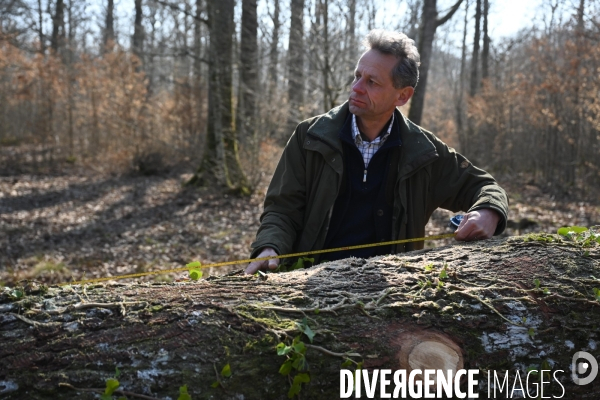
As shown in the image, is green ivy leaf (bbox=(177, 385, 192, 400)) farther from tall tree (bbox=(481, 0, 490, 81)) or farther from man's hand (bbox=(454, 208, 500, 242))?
tall tree (bbox=(481, 0, 490, 81))

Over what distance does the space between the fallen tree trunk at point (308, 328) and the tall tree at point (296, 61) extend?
10.1 metres

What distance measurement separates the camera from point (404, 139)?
9.84ft

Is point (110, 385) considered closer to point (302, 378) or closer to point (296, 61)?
point (302, 378)

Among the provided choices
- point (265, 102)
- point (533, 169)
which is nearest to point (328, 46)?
point (265, 102)

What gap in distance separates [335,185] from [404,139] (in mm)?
489

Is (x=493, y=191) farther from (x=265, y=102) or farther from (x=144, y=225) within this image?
(x=265, y=102)

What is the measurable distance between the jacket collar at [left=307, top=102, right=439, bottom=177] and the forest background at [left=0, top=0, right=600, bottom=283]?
14.5ft

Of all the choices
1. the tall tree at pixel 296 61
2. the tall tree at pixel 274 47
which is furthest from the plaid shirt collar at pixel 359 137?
the tall tree at pixel 274 47

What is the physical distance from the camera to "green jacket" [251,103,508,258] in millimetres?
2902

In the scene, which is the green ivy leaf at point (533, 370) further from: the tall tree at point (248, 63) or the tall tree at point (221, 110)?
the tall tree at point (248, 63)

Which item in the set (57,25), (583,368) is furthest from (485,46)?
(583,368)

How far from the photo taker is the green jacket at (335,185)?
114 inches

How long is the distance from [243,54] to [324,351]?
12.2 meters

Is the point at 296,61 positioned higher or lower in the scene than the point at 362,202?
higher
